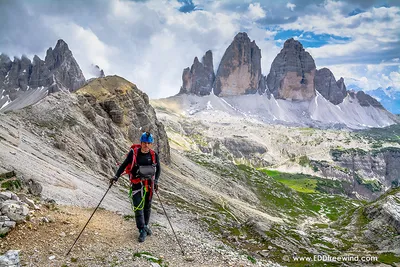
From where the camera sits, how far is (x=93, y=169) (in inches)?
2320

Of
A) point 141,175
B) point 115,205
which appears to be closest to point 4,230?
point 141,175

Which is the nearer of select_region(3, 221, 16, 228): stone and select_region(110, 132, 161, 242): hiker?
select_region(3, 221, 16, 228): stone

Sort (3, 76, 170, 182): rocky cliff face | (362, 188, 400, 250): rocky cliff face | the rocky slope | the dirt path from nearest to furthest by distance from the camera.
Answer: the dirt path, the rocky slope, (3, 76, 170, 182): rocky cliff face, (362, 188, 400, 250): rocky cliff face

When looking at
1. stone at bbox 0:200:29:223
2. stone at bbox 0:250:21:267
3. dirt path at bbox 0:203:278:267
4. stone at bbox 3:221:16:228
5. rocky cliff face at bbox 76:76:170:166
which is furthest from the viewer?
rocky cliff face at bbox 76:76:170:166

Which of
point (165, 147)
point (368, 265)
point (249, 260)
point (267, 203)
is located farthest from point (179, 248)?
point (267, 203)

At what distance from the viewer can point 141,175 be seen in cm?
1744

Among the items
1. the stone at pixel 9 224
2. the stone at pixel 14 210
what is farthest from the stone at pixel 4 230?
the stone at pixel 14 210

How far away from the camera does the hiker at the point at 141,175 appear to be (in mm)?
17141

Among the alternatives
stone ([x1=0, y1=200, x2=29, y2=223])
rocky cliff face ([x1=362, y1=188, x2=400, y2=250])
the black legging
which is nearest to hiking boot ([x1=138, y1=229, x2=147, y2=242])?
the black legging

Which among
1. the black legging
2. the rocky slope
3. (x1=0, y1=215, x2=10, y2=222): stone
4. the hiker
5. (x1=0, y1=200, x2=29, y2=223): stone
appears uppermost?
the hiker

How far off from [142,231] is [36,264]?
5.75 meters

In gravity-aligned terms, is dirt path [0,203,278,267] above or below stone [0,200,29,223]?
below

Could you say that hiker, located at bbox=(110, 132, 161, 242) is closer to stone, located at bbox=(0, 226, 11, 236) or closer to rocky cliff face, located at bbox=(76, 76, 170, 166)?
stone, located at bbox=(0, 226, 11, 236)

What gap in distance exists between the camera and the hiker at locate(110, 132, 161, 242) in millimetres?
17141
